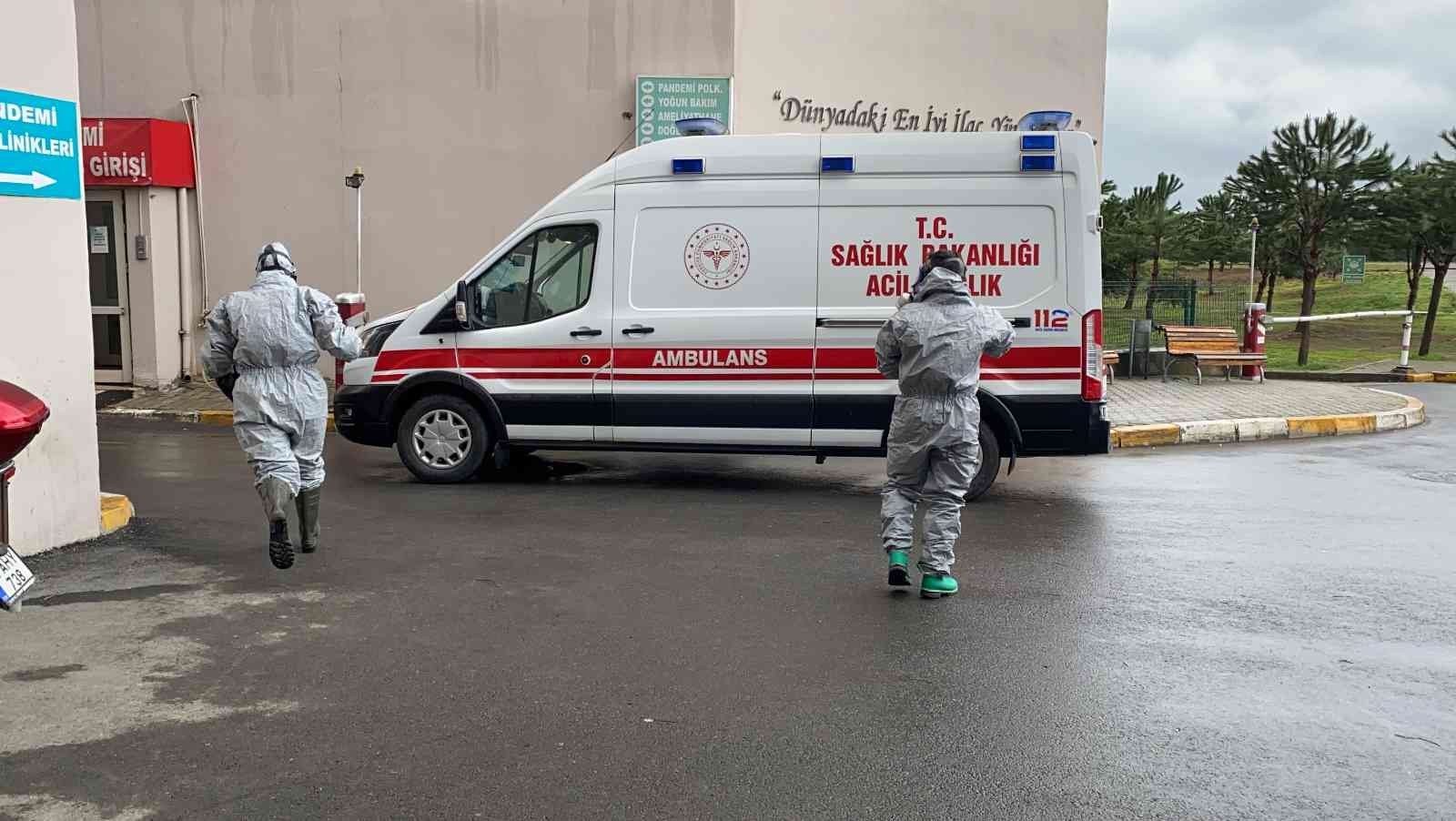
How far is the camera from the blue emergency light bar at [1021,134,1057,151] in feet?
28.4

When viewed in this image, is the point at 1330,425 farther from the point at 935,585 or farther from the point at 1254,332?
the point at 935,585

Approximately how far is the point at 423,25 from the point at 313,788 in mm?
13560

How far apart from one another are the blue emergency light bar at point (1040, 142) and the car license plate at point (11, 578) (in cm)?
682

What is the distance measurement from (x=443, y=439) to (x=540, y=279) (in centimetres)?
145

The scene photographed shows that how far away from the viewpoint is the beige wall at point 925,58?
1747 cm

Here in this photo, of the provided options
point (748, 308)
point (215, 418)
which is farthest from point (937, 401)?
point (215, 418)

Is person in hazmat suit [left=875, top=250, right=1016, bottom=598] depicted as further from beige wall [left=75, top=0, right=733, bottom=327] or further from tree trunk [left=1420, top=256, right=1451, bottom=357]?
tree trunk [left=1420, top=256, right=1451, bottom=357]

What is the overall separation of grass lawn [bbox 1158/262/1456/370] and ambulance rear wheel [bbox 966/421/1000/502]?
16.6 meters

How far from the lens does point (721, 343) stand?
29.5 ft

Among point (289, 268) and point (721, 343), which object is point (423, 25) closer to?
point (721, 343)

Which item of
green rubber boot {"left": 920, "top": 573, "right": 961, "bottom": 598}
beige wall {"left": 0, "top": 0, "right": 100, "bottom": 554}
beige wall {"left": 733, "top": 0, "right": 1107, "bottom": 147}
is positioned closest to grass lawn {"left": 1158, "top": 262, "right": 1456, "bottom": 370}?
beige wall {"left": 733, "top": 0, "right": 1107, "bottom": 147}

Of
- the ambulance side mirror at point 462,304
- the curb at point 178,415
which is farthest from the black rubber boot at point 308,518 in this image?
the curb at point 178,415

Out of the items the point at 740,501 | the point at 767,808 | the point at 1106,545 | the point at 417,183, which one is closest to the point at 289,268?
the point at 740,501

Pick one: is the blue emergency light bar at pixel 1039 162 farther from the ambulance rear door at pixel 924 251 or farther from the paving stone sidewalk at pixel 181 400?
the paving stone sidewalk at pixel 181 400
